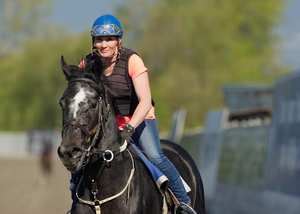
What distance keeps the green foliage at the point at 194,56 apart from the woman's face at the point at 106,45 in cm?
6367

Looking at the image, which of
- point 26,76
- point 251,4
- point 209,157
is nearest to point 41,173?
point 209,157

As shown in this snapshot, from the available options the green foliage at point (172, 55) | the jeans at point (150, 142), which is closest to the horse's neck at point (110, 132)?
the jeans at point (150, 142)

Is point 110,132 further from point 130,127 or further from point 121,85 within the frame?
point 121,85

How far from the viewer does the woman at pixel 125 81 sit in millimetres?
9594

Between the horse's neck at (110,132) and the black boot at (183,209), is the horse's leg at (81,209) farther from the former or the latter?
the black boot at (183,209)

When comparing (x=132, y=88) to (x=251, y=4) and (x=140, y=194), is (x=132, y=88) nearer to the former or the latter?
(x=140, y=194)

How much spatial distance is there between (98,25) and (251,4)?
3219 inches

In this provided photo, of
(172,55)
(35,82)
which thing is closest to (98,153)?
(172,55)

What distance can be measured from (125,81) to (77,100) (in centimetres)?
103

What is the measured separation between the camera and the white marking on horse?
8.80 meters

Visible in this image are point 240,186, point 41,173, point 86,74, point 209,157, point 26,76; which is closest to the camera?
point 86,74

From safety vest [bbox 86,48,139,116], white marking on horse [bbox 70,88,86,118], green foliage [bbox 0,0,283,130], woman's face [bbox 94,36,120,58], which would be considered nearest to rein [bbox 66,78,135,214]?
white marking on horse [bbox 70,88,86,118]

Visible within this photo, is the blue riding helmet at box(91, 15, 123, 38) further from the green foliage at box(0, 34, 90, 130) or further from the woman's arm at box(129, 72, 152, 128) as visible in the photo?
the green foliage at box(0, 34, 90, 130)

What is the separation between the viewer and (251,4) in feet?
297
